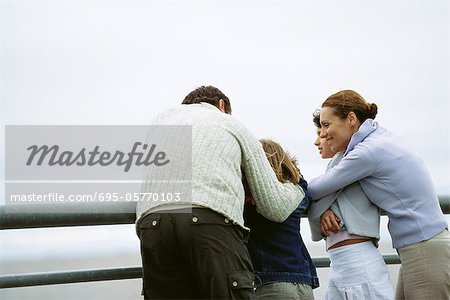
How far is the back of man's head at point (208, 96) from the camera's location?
327cm

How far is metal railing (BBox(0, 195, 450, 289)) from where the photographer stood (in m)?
2.49

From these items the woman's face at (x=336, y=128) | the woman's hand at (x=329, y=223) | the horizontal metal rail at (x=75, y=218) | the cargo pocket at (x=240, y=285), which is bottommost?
the cargo pocket at (x=240, y=285)

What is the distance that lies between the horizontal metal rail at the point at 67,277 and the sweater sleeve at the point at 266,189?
581 mm

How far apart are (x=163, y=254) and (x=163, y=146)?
0.46 meters

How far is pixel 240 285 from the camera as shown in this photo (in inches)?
107

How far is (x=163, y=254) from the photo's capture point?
2824 mm

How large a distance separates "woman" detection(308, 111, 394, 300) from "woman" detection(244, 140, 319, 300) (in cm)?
12

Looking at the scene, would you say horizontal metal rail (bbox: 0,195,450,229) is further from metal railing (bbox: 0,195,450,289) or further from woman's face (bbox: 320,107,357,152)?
A: woman's face (bbox: 320,107,357,152)

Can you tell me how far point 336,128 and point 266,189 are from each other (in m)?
0.66

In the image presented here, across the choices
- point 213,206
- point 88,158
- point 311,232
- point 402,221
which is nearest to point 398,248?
point 402,221

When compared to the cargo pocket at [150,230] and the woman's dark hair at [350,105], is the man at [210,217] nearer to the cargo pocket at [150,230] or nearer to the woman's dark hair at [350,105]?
the cargo pocket at [150,230]

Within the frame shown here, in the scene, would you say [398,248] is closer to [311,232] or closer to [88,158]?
[311,232]

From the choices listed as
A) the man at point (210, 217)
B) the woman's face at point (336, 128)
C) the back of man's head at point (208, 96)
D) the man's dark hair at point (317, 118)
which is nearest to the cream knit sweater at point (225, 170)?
the man at point (210, 217)

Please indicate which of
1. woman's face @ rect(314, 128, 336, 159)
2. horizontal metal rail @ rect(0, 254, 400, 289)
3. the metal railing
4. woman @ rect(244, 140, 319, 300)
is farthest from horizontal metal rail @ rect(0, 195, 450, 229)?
woman's face @ rect(314, 128, 336, 159)
